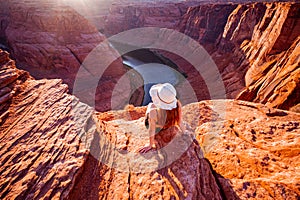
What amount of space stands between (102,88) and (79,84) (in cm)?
168

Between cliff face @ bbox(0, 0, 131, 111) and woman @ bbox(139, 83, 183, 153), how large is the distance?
9259mm

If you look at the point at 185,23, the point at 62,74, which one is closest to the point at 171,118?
the point at 62,74

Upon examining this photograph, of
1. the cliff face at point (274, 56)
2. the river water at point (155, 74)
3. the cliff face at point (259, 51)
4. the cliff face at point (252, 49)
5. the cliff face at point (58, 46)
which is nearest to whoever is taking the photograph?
the cliff face at point (274, 56)

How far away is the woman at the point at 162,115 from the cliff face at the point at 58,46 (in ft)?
30.4

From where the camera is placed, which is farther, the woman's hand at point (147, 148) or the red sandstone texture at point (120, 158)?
the woman's hand at point (147, 148)

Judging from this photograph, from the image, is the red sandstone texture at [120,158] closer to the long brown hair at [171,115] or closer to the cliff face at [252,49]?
the long brown hair at [171,115]

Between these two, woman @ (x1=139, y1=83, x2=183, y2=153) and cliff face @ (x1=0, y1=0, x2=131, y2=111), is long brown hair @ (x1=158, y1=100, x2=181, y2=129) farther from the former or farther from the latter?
cliff face @ (x1=0, y1=0, x2=131, y2=111)

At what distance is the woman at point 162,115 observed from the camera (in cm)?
200

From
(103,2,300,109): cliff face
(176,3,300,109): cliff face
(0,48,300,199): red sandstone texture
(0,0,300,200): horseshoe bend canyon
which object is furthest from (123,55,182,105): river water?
(0,48,300,199): red sandstone texture

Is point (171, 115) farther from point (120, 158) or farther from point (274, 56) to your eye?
point (274, 56)

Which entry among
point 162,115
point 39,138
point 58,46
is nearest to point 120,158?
point 162,115

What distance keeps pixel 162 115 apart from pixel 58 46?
13.6 metres

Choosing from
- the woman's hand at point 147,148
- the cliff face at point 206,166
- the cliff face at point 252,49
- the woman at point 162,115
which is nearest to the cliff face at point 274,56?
the cliff face at point 252,49

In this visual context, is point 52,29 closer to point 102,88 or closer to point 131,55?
point 102,88
